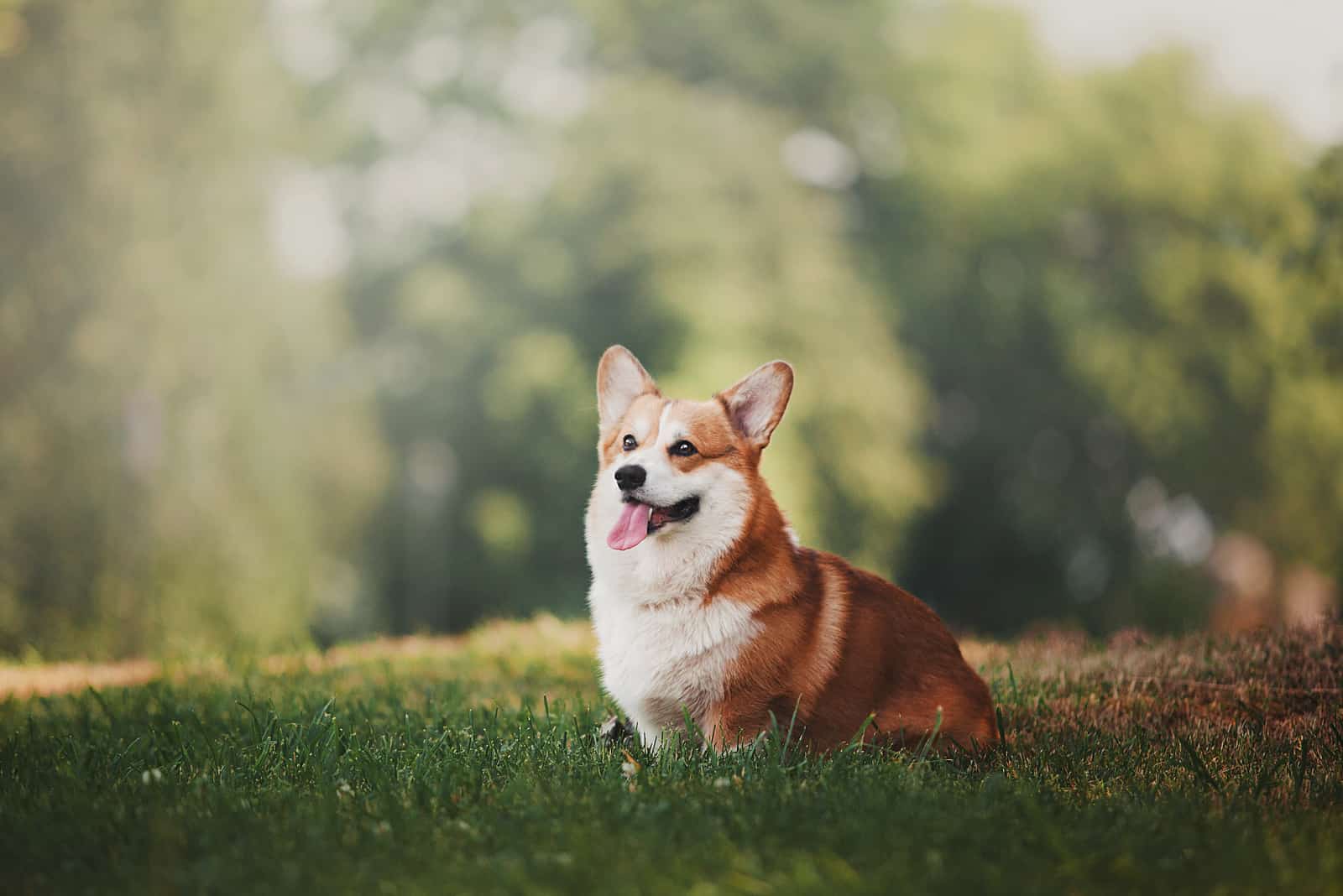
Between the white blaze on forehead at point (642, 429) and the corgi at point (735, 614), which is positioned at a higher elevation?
the white blaze on forehead at point (642, 429)

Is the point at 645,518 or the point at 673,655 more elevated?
the point at 645,518

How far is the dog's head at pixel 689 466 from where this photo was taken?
4.77 m

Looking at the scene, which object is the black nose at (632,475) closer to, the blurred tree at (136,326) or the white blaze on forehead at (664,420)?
the white blaze on forehead at (664,420)

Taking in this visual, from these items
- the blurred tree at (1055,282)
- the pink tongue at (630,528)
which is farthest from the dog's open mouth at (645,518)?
the blurred tree at (1055,282)

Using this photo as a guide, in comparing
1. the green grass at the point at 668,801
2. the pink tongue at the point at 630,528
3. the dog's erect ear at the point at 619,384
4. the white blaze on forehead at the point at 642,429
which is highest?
the dog's erect ear at the point at 619,384

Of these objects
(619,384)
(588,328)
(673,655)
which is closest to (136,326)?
(588,328)

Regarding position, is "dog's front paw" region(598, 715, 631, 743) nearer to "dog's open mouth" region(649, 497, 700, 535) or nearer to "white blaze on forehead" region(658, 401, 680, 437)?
"dog's open mouth" region(649, 497, 700, 535)

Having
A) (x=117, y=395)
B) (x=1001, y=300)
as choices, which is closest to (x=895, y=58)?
(x=1001, y=300)

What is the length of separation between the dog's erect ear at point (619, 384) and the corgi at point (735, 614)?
0.71 ft

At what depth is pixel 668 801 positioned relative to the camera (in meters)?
3.98

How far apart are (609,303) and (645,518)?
18772 mm

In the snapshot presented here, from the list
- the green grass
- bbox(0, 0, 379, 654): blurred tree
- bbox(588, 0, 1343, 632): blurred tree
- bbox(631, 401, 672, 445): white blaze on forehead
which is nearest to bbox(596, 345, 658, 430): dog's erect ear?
bbox(631, 401, 672, 445): white blaze on forehead

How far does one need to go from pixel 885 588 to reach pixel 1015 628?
2199 cm

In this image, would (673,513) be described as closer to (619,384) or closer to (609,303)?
(619,384)
